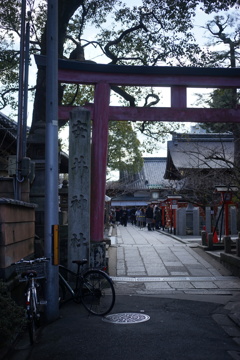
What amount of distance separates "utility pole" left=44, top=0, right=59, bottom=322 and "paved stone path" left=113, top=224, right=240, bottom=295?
3.18 metres

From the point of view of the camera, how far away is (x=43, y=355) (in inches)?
213

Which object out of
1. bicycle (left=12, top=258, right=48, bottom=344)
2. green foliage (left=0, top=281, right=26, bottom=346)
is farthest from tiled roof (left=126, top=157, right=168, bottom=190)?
green foliage (left=0, top=281, right=26, bottom=346)

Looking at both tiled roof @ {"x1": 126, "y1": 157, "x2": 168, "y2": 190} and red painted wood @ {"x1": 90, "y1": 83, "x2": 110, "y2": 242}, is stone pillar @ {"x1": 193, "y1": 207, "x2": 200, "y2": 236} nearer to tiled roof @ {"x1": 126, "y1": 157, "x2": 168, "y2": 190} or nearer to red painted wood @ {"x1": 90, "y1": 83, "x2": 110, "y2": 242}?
red painted wood @ {"x1": 90, "y1": 83, "x2": 110, "y2": 242}

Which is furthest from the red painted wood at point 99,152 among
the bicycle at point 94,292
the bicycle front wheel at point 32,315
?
the bicycle front wheel at point 32,315

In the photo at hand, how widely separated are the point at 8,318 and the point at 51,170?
2.78m

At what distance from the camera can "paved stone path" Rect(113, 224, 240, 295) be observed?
408 inches

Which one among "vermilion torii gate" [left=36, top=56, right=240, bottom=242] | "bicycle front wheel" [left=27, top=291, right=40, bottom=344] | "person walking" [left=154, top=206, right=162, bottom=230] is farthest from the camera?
"person walking" [left=154, top=206, right=162, bottom=230]

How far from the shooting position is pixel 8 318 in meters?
5.18

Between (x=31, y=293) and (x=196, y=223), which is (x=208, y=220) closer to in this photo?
(x=196, y=223)

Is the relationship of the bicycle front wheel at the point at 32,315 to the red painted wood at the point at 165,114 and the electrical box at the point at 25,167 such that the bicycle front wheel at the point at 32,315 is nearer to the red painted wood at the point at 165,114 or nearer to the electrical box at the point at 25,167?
the electrical box at the point at 25,167

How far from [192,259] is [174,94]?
635 cm

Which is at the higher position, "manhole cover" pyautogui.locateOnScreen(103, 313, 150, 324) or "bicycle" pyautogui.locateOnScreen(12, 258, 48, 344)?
"bicycle" pyautogui.locateOnScreen(12, 258, 48, 344)

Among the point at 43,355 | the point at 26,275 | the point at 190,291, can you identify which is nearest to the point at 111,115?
the point at 190,291

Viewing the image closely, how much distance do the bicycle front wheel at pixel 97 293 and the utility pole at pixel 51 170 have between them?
2.01 feet
